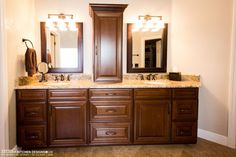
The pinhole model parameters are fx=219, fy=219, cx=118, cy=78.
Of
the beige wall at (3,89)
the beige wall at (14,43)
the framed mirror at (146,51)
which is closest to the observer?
the beige wall at (3,89)

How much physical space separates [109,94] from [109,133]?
556 mm

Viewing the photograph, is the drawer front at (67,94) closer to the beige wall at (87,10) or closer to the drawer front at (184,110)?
the beige wall at (87,10)

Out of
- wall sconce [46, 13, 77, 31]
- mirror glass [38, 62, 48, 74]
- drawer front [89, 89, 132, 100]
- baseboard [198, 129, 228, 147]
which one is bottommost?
baseboard [198, 129, 228, 147]

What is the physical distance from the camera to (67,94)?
9.85 ft

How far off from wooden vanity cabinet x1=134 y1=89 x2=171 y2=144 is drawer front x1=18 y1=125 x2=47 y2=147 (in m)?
1.29

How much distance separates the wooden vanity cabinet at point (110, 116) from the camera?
305 centimetres

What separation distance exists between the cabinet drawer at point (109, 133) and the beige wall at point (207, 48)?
4.26 feet

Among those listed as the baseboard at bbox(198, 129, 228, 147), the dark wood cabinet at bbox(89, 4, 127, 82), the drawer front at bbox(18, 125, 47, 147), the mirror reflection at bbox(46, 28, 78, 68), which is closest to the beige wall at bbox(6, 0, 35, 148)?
the drawer front at bbox(18, 125, 47, 147)

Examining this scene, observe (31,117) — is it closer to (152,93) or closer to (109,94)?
(109,94)

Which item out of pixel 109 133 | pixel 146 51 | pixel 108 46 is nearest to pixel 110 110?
pixel 109 133

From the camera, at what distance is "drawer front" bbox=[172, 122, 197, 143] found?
3.18 m

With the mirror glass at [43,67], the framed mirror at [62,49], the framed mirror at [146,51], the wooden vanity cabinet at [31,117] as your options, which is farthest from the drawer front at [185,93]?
the mirror glass at [43,67]

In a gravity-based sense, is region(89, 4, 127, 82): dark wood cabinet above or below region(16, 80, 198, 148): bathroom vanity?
above

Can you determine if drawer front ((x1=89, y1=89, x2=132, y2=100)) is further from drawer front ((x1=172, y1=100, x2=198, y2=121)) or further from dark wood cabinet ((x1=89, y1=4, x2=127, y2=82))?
drawer front ((x1=172, y1=100, x2=198, y2=121))
